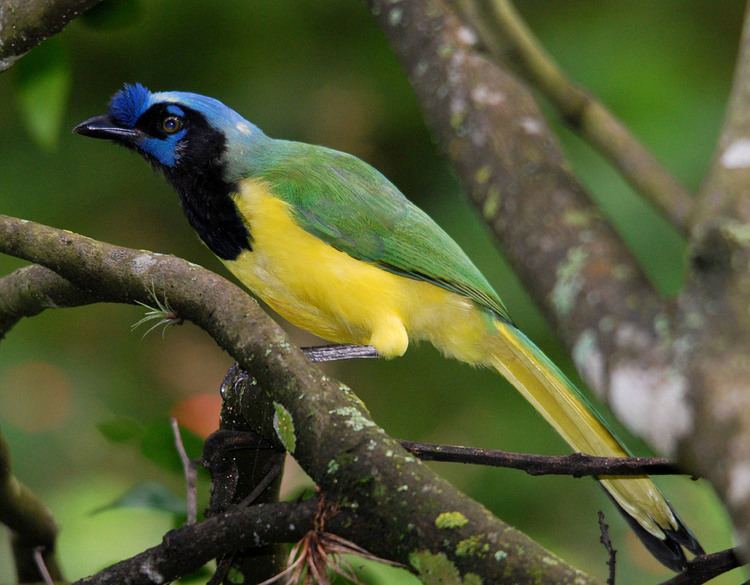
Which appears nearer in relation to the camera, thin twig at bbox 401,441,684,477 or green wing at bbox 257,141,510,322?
thin twig at bbox 401,441,684,477

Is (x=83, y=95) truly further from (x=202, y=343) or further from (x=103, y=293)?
(x=103, y=293)

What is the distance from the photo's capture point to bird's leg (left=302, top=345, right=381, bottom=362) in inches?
143

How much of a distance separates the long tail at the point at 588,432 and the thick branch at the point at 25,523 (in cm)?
152

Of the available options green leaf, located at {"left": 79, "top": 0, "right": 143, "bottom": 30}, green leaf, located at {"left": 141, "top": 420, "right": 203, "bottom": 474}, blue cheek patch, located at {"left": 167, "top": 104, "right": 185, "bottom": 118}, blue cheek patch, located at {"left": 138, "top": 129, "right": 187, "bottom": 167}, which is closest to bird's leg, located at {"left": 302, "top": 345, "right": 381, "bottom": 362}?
green leaf, located at {"left": 141, "top": 420, "right": 203, "bottom": 474}

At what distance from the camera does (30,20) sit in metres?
2.58

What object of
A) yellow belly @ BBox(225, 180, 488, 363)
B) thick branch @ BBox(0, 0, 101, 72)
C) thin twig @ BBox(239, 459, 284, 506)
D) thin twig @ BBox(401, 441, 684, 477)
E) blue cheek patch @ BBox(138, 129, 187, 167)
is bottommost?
thin twig @ BBox(239, 459, 284, 506)

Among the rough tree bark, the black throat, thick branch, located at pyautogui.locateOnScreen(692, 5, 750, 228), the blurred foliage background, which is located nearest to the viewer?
the rough tree bark

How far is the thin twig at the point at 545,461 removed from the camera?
1.98 meters

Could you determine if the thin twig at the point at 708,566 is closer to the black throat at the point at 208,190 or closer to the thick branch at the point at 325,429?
the thick branch at the point at 325,429

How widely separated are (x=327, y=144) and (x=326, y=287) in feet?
9.23

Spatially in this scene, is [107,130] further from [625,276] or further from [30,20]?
[625,276]

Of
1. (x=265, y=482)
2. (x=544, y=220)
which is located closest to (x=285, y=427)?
(x=265, y=482)

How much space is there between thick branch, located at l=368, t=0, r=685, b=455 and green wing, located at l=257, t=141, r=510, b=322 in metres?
0.54

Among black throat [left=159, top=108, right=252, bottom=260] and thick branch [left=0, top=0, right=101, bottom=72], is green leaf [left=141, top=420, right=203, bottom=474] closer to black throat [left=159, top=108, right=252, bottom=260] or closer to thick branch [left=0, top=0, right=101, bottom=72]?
black throat [left=159, top=108, right=252, bottom=260]
